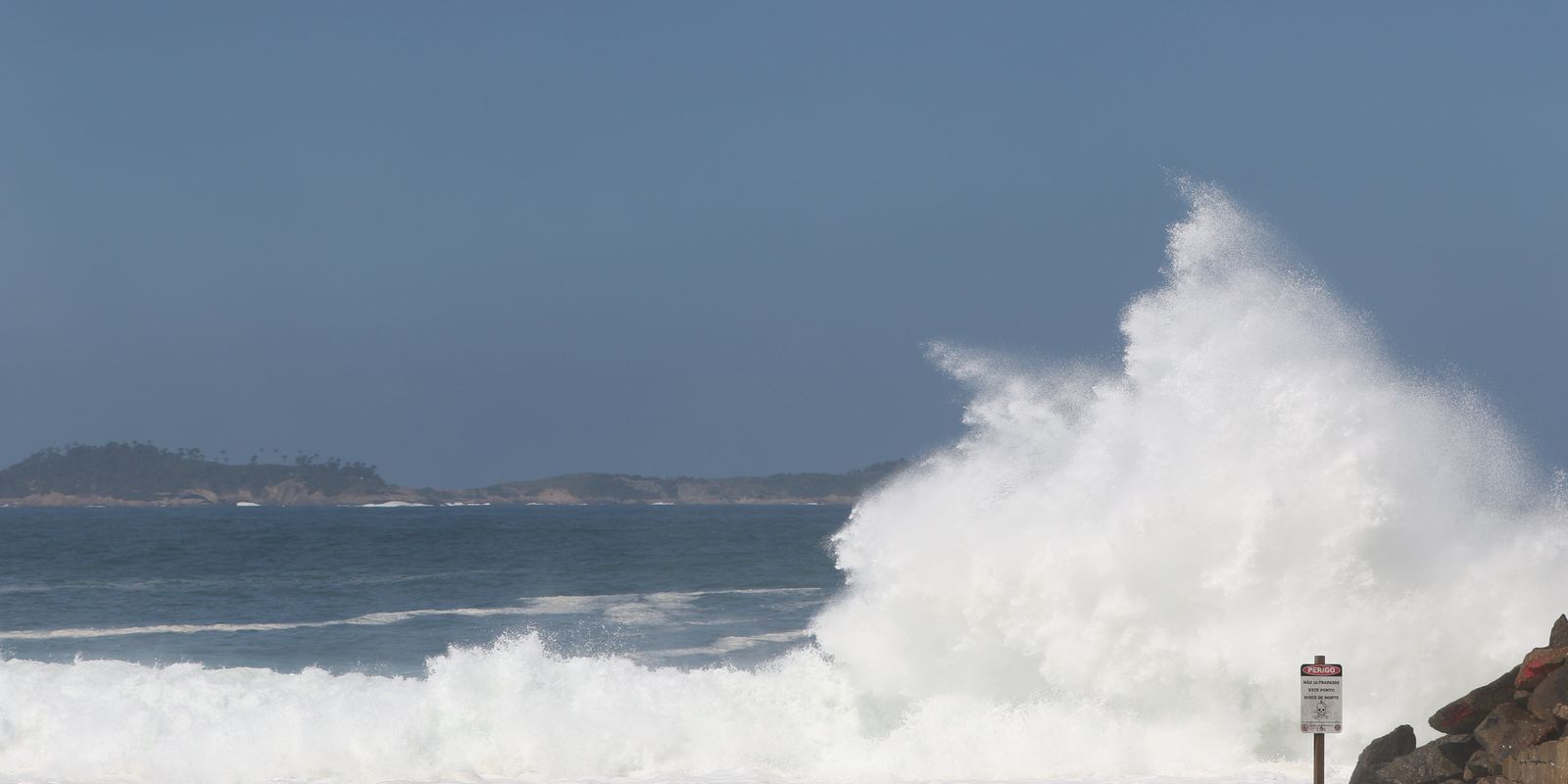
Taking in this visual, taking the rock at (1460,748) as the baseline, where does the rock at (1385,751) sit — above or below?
below

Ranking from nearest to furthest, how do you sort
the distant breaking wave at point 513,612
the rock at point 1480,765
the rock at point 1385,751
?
the rock at point 1480,765, the rock at point 1385,751, the distant breaking wave at point 513,612

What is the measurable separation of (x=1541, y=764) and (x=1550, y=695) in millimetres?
495

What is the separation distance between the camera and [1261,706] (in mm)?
14344

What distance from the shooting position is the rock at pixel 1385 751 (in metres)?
11.1

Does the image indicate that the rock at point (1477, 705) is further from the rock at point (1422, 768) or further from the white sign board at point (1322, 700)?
the white sign board at point (1322, 700)

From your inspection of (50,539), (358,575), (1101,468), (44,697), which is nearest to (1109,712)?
(1101,468)

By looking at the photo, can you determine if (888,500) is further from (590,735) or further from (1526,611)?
(1526,611)

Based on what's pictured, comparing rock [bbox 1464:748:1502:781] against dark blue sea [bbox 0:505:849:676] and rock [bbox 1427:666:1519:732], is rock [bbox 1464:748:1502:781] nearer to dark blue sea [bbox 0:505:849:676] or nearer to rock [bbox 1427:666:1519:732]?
rock [bbox 1427:666:1519:732]

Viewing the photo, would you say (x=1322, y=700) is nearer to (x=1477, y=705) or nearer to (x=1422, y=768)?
(x=1422, y=768)

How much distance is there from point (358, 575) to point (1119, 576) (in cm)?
3288

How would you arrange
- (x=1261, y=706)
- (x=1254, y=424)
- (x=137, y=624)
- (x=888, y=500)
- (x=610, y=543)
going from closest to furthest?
(x=1261, y=706), (x=1254, y=424), (x=888, y=500), (x=137, y=624), (x=610, y=543)

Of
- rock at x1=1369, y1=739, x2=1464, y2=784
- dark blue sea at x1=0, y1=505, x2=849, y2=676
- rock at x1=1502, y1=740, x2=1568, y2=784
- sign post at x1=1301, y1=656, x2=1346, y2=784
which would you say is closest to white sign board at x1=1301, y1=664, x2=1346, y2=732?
sign post at x1=1301, y1=656, x2=1346, y2=784

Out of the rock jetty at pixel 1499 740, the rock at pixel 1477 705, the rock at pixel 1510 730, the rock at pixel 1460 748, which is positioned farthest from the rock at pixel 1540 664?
the rock at pixel 1460 748

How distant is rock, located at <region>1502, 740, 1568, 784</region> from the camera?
364 inches
